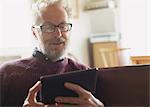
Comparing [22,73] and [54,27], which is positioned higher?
[54,27]

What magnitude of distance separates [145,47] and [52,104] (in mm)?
2657

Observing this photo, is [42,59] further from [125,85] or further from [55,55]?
[125,85]

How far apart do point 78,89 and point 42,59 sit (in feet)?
1.78

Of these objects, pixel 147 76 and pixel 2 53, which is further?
pixel 2 53

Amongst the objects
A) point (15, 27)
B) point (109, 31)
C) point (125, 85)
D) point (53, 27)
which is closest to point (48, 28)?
point (53, 27)

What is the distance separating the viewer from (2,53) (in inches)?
109

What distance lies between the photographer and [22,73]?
1439 mm

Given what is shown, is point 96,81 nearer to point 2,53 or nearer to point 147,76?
point 147,76

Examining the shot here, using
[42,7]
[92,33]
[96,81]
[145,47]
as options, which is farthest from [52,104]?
[92,33]

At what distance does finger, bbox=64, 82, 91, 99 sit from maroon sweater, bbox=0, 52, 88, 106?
447mm

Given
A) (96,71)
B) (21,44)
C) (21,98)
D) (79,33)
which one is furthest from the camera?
(79,33)

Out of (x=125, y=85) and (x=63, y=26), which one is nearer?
(x=125, y=85)

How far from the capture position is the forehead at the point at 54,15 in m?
1.42

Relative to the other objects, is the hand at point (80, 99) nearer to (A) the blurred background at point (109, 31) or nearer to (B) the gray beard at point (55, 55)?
(B) the gray beard at point (55, 55)
